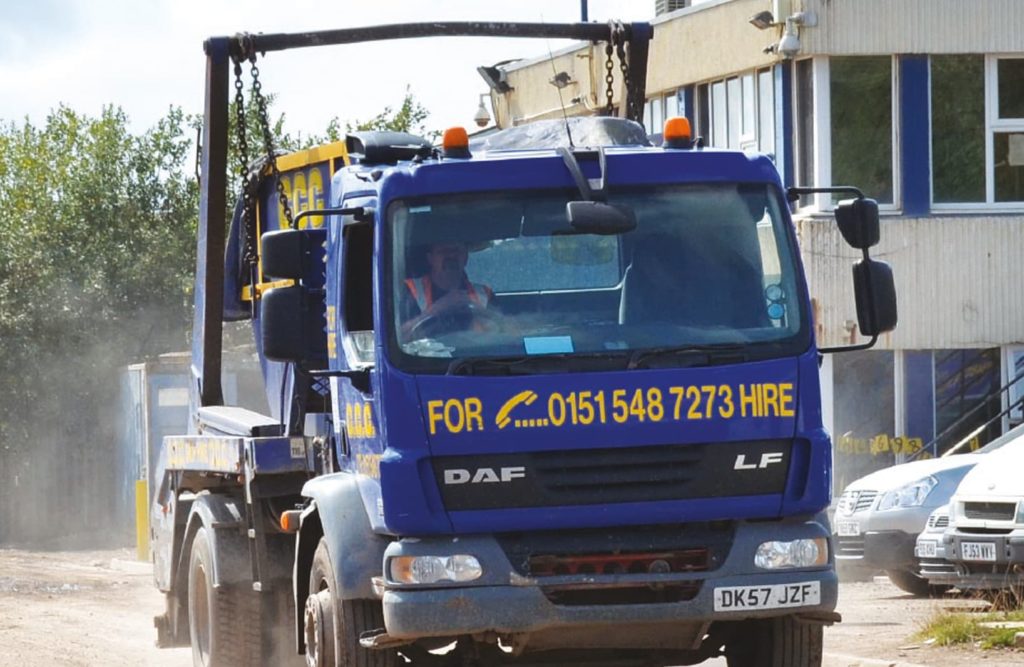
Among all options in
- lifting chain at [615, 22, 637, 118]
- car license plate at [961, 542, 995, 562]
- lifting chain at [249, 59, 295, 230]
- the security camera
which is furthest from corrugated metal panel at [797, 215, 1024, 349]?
lifting chain at [249, 59, 295, 230]

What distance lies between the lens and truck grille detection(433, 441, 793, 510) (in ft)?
28.9

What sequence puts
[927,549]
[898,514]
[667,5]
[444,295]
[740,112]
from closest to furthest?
[444,295] → [927,549] → [898,514] → [740,112] → [667,5]

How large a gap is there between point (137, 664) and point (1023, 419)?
13.0 meters

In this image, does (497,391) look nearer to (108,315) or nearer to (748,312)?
(748,312)

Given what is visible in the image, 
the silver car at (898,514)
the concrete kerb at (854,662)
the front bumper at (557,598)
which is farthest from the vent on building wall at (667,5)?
the front bumper at (557,598)

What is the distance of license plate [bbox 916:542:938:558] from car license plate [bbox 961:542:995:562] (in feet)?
1.56

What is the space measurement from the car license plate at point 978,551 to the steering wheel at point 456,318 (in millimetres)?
6941

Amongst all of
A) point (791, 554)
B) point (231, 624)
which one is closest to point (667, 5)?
point (231, 624)

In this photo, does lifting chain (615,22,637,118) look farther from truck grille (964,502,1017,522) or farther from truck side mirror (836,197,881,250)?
truck grille (964,502,1017,522)

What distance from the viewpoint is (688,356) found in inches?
351

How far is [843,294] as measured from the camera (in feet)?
79.7

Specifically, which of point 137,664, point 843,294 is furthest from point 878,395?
point 137,664

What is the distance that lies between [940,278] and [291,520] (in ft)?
50.2

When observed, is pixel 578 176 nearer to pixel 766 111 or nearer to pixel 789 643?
pixel 789 643
